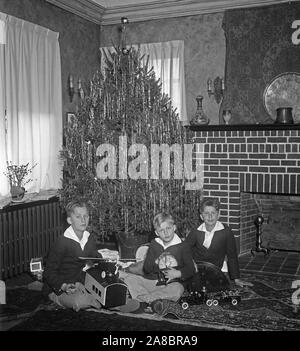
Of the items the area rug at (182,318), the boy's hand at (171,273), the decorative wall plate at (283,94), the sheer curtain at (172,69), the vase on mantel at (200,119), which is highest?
the sheer curtain at (172,69)

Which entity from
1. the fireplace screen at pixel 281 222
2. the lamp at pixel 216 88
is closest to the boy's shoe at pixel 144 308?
the fireplace screen at pixel 281 222

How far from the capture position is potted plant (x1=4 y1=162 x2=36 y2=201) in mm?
4629

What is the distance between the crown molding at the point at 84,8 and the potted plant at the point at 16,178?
6.78 feet

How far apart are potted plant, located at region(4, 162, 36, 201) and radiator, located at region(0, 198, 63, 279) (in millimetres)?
144

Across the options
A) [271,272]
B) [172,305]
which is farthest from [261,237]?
[172,305]

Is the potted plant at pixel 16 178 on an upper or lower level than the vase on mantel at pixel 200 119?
lower

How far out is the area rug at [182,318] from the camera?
10.0ft

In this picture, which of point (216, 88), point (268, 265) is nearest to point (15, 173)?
point (216, 88)

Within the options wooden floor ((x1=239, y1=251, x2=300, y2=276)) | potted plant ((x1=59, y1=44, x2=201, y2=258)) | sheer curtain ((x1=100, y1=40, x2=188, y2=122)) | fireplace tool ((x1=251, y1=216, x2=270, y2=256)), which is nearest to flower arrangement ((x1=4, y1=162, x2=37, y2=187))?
potted plant ((x1=59, y1=44, x2=201, y2=258))

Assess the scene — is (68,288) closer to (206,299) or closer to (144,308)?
(144,308)

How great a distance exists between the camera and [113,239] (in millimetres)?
Result: 5609

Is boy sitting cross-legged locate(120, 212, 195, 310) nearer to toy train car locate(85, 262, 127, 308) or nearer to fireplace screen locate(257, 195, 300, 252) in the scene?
toy train car locate(85, 262, 127, 308)

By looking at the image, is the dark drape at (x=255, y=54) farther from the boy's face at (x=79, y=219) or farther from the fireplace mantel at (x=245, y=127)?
the boy's face at (x=79, y=219)
